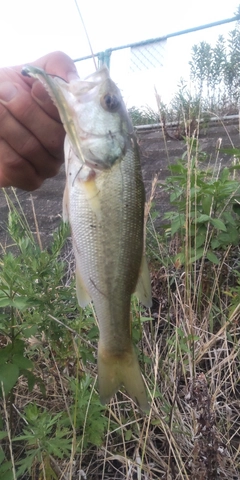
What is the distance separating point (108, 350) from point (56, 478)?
60cm

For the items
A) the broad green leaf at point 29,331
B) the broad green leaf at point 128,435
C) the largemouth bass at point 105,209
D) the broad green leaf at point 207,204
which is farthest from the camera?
the broad green leaf at point 207,204

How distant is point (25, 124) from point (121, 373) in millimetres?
699

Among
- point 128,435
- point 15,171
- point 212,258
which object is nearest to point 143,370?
point 128,435

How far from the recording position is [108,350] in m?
1.27

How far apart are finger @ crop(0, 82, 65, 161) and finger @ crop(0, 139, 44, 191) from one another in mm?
22

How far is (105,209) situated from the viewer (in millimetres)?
1160

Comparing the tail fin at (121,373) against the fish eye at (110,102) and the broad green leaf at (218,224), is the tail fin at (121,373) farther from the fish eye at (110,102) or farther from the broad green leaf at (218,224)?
the broad green leaf at (218,224)

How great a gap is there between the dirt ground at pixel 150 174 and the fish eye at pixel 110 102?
5.95ft

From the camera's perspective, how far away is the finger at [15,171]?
1346mm

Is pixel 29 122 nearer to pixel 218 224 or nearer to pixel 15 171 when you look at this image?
pixel 15 171

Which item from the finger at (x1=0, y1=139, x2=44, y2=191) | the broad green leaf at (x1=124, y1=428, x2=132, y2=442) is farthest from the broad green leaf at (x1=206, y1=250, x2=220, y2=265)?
the finger at (x1=0, y1=139, x2=44, y2=191)

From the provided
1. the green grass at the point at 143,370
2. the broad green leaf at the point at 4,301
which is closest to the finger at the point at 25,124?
the green grass at the point at 143,370

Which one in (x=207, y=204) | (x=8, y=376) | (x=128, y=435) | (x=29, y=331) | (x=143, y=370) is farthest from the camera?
(x=207, y=204)

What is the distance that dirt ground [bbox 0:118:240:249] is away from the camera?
338 cm
